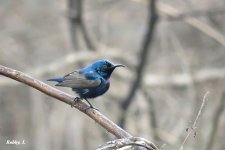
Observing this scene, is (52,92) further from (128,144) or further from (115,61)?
(115,61)

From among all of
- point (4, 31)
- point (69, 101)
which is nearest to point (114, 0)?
point (4, 31)

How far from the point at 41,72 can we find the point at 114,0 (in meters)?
1.72

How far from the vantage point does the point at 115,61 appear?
920 centimetres

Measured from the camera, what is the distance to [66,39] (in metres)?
10.1

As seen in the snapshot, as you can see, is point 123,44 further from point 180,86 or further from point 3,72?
point 3,72

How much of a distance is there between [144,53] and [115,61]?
993 mm

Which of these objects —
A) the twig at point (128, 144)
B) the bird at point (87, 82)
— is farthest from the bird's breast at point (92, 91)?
the twig at point (128, 144)

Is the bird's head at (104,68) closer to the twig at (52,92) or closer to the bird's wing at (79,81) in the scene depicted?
the bird's wing at (79,81)

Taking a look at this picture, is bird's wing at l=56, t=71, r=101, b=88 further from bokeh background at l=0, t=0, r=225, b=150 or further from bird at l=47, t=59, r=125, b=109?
→ bokeh background at l=0, t=0, r=225, b=150

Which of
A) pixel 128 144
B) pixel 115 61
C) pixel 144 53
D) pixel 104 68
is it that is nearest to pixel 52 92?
pixel 128 144

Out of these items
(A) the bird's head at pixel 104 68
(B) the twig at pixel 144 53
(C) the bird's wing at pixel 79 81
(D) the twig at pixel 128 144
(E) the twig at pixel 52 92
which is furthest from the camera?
(B) the twig at pixel 144 53

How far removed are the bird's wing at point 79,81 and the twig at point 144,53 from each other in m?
3.86

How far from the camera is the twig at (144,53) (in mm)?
7906

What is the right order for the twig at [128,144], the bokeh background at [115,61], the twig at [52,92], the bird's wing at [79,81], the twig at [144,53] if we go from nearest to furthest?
the twig at [128,144], the twig at [52,92], the bird's wing at [79,81], the twig at [144,53], the bokeh background at [115,61]
